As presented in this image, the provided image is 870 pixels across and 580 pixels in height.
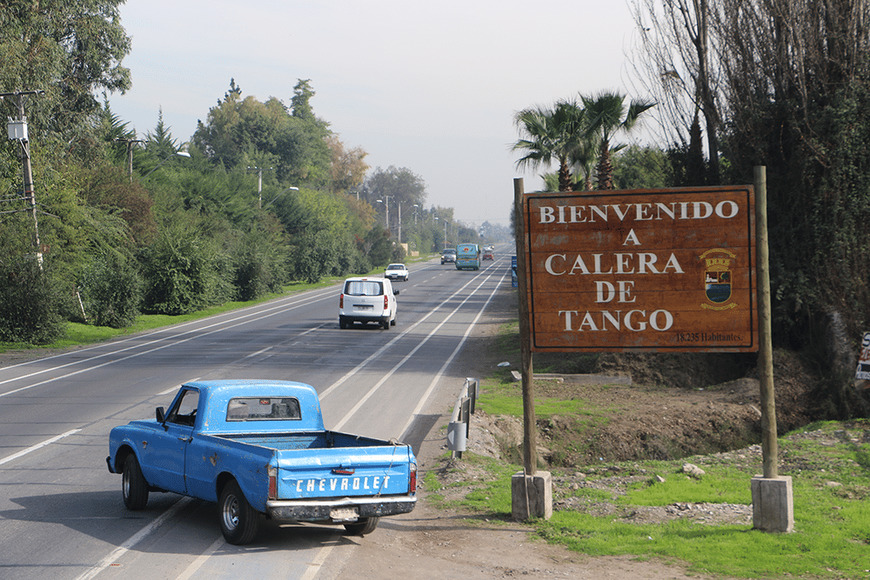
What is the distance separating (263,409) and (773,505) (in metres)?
5.46

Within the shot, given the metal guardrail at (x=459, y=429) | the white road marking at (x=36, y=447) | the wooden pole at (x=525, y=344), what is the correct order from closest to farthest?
1. the wooden pole at (x=525, y=344)
2. the metal guardrail at (x=459, y=429)
3. the white road marking at (x=36, y=447)

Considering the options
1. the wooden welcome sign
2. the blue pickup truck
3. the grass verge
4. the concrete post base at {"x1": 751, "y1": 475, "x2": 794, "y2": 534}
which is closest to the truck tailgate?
the blue pickup truck

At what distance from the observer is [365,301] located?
3816cm

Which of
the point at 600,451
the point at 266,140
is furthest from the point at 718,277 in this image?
the point at 266,140

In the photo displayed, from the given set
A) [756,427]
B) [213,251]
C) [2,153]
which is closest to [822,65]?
[756,427]

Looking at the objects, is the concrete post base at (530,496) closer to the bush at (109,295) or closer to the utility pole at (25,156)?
the utility pole at (25,156)

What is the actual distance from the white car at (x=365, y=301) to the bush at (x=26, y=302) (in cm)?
1091

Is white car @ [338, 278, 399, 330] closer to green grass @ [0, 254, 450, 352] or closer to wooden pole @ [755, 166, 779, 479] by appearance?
green grass @ [0, 254, 450, 352]

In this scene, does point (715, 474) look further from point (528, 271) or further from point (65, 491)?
point (65, 491)

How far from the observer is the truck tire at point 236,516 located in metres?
8.93

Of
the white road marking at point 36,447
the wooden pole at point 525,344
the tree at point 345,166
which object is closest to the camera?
the wooden pole at point 525,344

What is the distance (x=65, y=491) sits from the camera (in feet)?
37.7

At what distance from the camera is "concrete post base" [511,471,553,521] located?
10312mm

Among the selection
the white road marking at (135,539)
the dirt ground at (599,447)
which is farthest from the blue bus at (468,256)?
the white road marking at (135,539)
